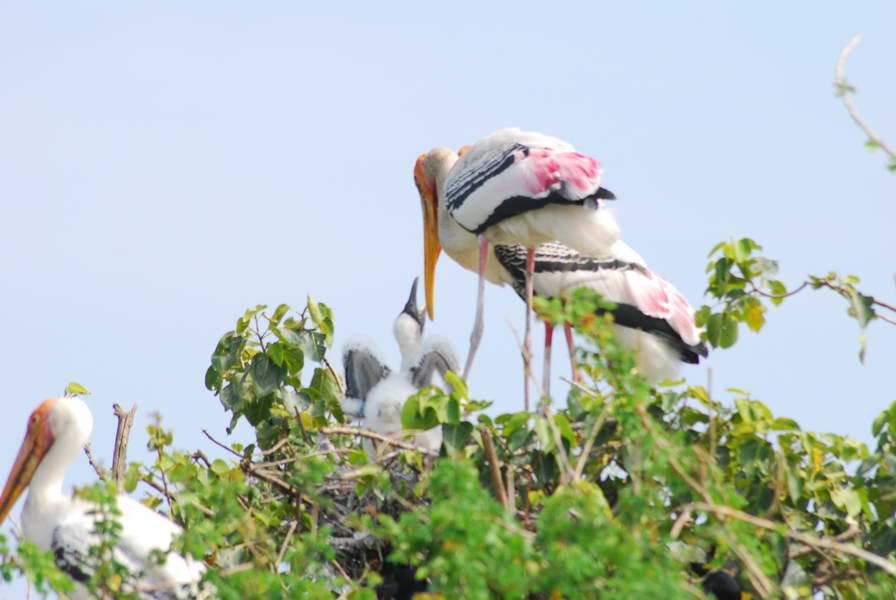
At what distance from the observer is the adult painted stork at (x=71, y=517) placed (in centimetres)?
600

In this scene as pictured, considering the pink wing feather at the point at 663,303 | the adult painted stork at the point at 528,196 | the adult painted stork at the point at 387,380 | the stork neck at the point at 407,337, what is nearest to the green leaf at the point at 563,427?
the adult painted stork at the point at 387,380

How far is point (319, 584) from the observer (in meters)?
4.83

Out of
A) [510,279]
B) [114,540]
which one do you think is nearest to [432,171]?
[510,279]

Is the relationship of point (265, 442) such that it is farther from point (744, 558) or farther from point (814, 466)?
point (744, 558)

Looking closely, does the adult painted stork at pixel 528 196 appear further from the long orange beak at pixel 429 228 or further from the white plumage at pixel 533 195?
the long orange beak at pixel 429 228

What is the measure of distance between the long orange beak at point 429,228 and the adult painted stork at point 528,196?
0.97 m

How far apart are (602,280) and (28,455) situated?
3195mm

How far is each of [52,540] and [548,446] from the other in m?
1.91

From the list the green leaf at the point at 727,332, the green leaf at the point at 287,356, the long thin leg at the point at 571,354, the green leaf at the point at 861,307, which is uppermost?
the green leaf at the point at 861,307

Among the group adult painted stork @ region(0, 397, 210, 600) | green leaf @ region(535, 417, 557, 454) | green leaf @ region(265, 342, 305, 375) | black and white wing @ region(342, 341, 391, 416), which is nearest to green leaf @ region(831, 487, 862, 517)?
green leaf @ region(535, 417, 557, 454)

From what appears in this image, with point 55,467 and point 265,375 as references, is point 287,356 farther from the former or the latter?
point 55,467

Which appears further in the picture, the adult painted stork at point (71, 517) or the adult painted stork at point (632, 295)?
the adult painted stork at point (632, 295)

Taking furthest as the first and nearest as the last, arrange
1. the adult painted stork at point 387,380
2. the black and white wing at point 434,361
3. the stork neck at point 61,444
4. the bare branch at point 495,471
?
the black and white wing at point 434,361 → the adult painted stork at point 387,380 → the stork neck at point 61,444 → the bare branch at point 495,471

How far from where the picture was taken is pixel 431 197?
380 inches
